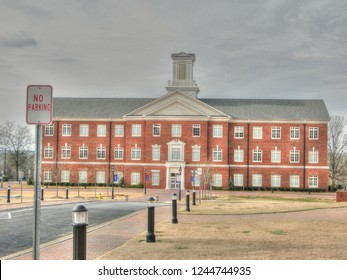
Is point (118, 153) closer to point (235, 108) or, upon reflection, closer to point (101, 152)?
point (101, 152)

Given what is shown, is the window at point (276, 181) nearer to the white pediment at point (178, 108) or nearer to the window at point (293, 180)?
the window at point (293, 180)

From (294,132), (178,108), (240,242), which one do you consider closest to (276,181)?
(294,132)

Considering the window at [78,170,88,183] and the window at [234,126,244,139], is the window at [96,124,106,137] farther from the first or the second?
the window at [234,126,244,139]

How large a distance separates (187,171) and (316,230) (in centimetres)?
4422

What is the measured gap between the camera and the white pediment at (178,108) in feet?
189

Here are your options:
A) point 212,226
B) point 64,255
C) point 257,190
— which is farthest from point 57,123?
point 64,255

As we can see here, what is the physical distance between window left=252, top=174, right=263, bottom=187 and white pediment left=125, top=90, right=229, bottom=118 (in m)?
7.89

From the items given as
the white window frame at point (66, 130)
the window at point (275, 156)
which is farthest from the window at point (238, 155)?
the white window frame at point (66, 130)

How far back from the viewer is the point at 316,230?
562 inches

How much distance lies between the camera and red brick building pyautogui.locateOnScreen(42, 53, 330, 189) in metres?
58.5

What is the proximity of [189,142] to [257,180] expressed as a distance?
909cm

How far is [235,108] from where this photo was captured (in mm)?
61125

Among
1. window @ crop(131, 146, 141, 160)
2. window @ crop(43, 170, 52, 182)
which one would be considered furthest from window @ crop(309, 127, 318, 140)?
window @ crop(43, 170, 52, 182)

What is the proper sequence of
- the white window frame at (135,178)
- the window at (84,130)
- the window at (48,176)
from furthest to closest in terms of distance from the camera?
1. the window at (84,130)
2. the window at (48,176)
3. the white window frame at (135,178)
